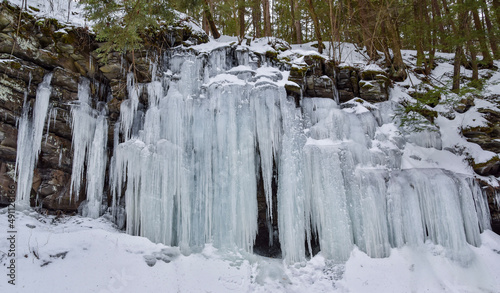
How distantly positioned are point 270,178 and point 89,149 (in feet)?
16.0

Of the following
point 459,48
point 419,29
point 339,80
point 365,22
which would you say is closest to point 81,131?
point 339,80

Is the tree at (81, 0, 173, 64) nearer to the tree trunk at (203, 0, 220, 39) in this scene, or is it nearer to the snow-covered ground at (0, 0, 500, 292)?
the tree trunk at (203, 0, 220, 39)

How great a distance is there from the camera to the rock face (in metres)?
6.79

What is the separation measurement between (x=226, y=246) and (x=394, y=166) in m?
4.65

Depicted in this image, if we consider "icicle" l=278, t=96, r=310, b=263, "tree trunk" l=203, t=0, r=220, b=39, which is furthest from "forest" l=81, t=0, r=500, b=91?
"icicle" l=278, t=96, r=310, b=263

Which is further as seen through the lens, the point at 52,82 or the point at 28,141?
the point at 52,82

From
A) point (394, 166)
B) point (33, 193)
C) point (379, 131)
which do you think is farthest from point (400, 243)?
point (33, 193)

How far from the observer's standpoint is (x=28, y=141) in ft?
22.8

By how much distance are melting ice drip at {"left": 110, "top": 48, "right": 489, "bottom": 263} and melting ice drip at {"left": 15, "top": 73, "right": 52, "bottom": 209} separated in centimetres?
182

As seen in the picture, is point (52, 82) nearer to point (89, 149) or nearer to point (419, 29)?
point (89, 149)

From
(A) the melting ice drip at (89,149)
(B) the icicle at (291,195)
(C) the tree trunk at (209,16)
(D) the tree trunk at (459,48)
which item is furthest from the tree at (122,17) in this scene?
(D) the tree trunk at (459,48)

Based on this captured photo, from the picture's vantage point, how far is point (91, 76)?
26.5 feet

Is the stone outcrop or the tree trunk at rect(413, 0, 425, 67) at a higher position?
the tree trunk at rect(413, 0, 425, 67)

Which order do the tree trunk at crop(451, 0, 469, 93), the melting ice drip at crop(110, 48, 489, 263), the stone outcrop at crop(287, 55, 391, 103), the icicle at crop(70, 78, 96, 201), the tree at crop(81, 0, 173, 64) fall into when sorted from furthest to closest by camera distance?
1. the tree trunk at crop(451, 0, 469, 93)
2. the stone outcrop at crop(287, 55, 391, 103)
3. the icicle at crop(70, 78, 96, 201)
4. the melting ice drip at crop(110, 48, 489, 263)
5. the tree at crop(81, 0, 173, 64)
